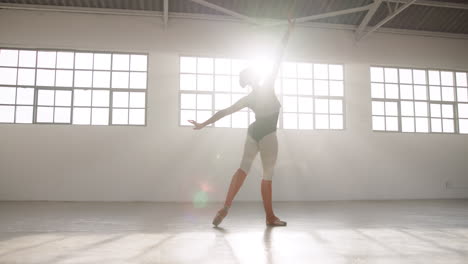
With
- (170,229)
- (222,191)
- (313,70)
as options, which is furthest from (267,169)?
(313,70)

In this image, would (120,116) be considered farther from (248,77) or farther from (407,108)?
(407,108)

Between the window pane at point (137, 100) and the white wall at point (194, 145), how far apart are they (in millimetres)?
218

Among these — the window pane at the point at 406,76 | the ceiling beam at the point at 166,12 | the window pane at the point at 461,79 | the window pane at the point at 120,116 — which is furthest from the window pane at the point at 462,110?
the window pane at the point at 120,116

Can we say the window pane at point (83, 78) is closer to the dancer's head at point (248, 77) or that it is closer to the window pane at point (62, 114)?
the window pane at point (62, 114)

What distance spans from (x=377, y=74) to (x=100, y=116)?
233 inches

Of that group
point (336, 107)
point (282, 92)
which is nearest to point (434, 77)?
point (336, 107)

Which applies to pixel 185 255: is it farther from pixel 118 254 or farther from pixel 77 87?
pixel 77 87

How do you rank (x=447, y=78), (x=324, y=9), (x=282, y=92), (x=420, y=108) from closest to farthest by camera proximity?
1. (x=324, y=9)
2. (x=282, y=92)
3. (x=420, y=108)
4. (x=447, y=78)

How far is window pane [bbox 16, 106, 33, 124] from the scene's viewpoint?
664cm

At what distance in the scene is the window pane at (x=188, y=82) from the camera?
7059 millimetres

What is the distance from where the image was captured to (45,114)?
6719 mm

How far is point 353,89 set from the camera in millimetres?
7562

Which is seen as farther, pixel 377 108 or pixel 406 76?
pixel 406 76

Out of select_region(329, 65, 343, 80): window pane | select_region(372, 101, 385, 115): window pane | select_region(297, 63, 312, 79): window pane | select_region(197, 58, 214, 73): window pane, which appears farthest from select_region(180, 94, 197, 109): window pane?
select_region(372, 101, 385, 115): window pane
